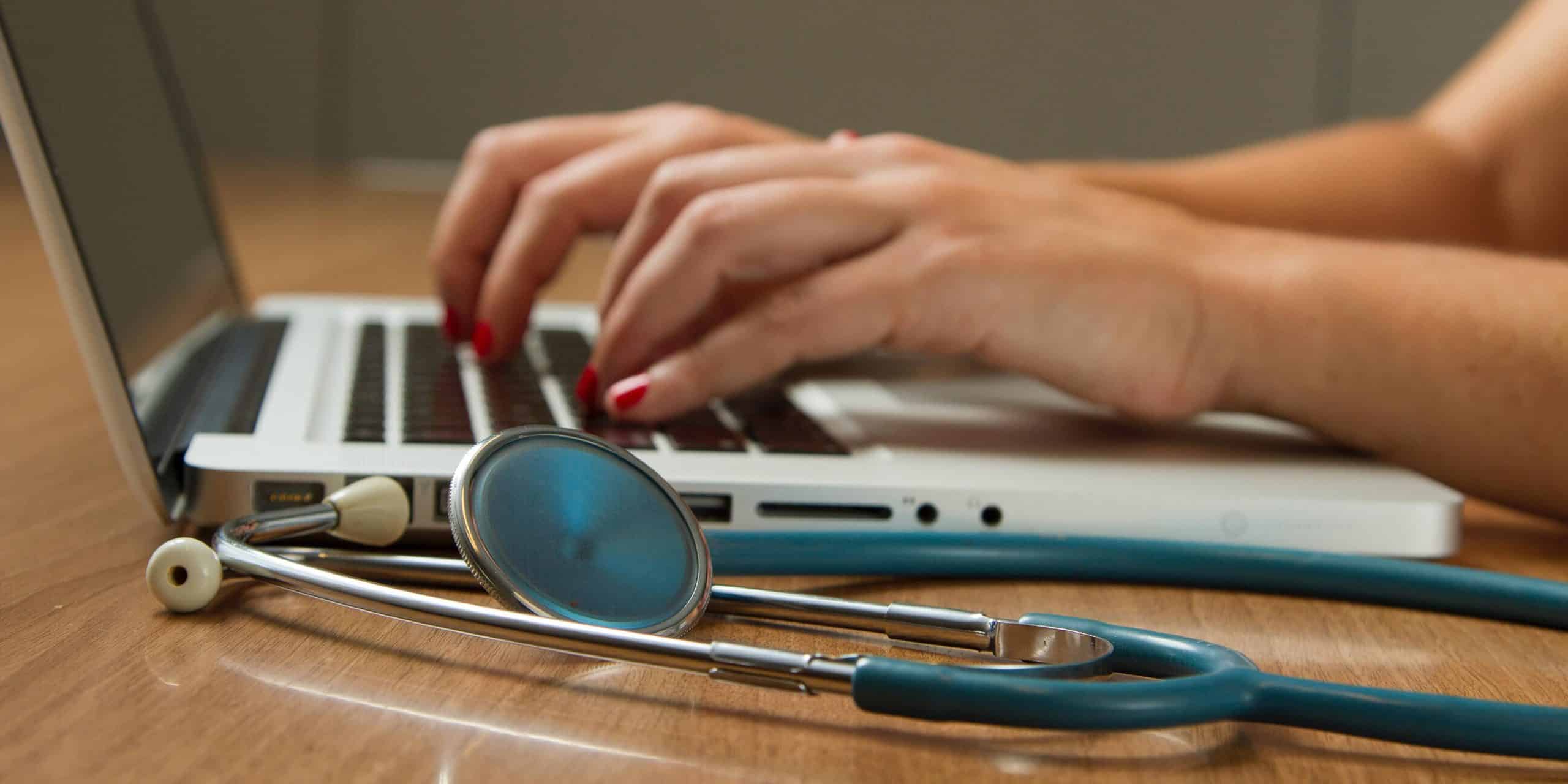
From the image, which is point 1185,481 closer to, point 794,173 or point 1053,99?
point 794,173

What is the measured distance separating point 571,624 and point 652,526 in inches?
2.1

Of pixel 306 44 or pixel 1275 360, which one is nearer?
pixel 1275 360

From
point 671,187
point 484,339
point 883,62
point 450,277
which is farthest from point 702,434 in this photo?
point 883,62

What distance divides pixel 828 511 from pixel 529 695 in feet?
0.56

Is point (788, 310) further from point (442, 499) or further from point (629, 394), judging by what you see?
point (442, 499)

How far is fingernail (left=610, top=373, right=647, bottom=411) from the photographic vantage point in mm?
587

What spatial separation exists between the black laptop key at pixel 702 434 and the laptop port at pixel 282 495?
15cm

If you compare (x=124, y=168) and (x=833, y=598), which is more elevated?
(x=124, y=168)

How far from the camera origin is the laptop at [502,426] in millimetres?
431

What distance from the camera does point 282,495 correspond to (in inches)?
17.0

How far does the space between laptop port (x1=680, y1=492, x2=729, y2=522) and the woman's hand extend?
140 millimetres

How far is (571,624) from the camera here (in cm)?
31

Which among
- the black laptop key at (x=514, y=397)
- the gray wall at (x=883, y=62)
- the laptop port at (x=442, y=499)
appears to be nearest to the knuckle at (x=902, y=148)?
the black laptop key at (x=514, y=397)

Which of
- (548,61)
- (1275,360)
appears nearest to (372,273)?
(1275,360)
